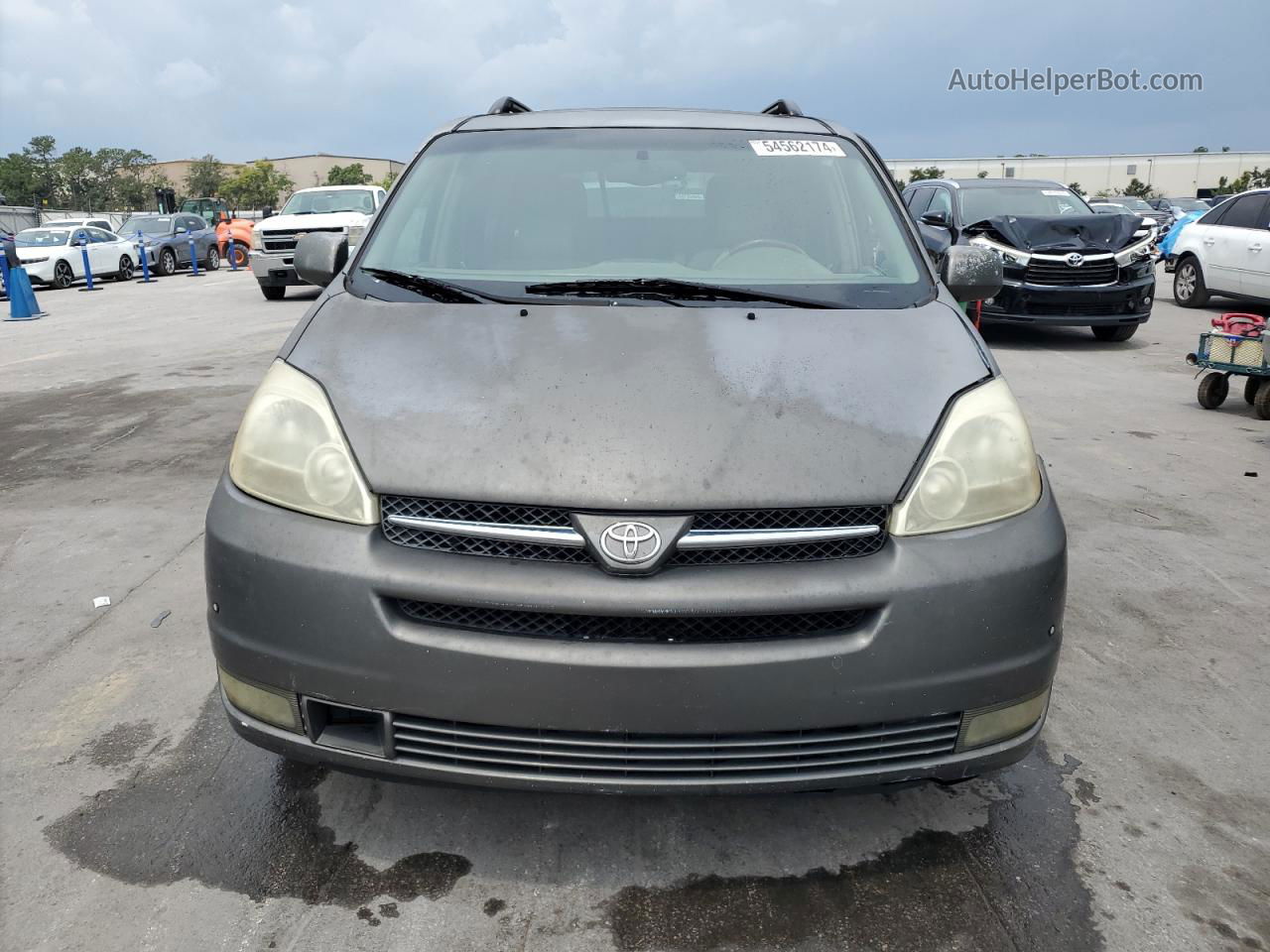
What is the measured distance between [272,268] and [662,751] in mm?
16511

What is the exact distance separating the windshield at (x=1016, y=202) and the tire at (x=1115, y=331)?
139 centimetres

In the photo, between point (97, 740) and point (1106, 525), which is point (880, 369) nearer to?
point (97, 740)

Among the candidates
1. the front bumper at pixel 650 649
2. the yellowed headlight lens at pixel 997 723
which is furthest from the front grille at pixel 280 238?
the yellowed headlight lens at pixel 997 723

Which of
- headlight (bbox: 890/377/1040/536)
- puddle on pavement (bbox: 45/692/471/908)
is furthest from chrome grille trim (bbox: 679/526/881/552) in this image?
puddle on pavement (bbox: 45/692/471/908)

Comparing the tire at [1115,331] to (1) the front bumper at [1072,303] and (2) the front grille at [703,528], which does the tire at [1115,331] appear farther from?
(2) the front grille at [703,528]

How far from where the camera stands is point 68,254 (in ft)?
76.2

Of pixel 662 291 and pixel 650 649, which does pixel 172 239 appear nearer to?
pixel 662 291

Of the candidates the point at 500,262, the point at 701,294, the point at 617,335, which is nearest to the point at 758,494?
the point at 617,335

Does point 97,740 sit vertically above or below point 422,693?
below

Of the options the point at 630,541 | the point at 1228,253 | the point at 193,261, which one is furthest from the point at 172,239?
the point at 630,541

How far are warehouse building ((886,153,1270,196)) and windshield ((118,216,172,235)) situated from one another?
3493 inches

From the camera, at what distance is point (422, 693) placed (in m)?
2.04

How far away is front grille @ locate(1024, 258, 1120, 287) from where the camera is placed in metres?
10.4

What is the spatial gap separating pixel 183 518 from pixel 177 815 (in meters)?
2.81
